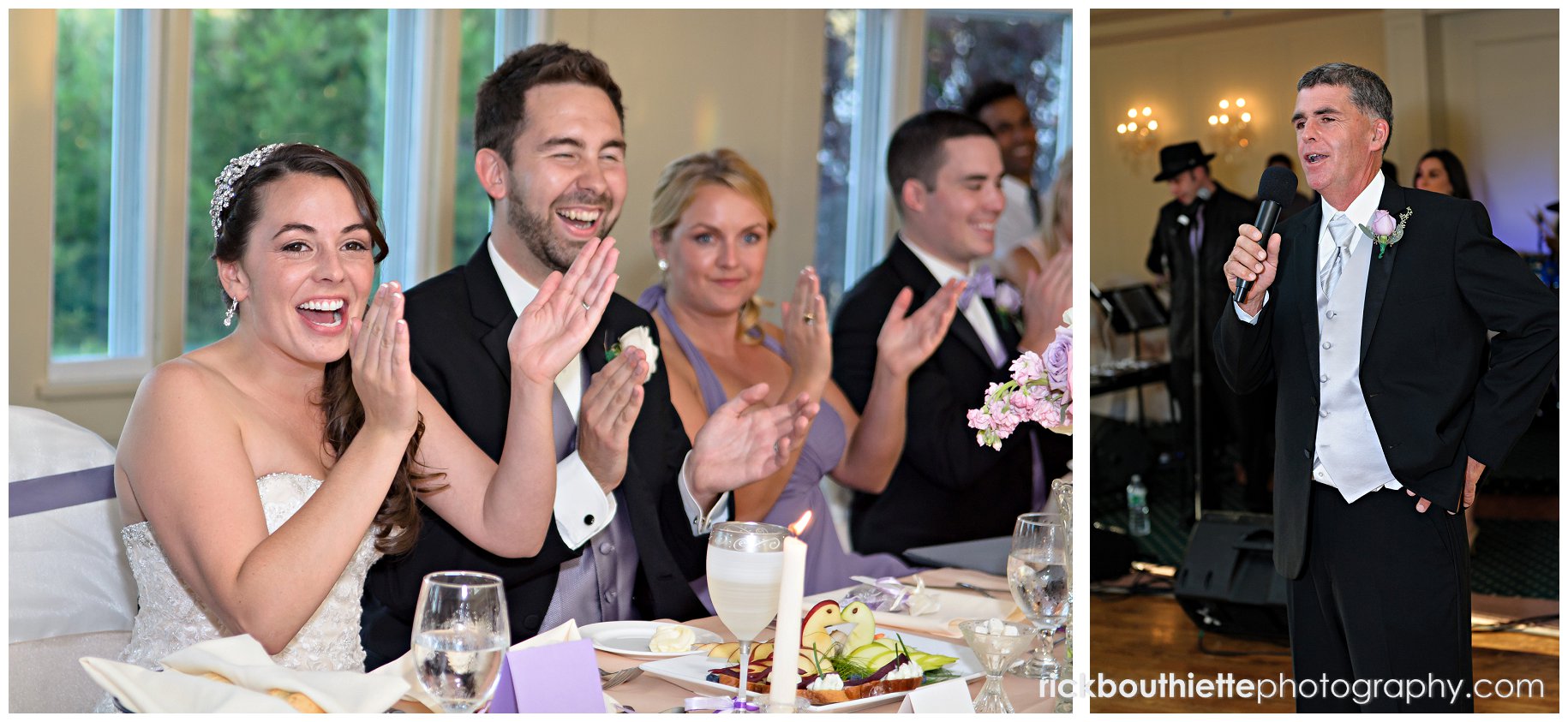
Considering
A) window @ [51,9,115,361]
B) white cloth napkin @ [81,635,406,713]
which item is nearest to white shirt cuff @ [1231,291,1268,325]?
white cloth napkin @ [81,635,406,713]

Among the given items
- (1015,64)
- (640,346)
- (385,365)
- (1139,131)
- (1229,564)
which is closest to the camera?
(385,365)

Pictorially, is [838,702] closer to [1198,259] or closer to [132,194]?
[1198,259]

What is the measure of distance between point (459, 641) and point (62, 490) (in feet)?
3.63

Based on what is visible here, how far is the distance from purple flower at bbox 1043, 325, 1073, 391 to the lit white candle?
1.90ft

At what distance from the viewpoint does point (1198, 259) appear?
2568 mm

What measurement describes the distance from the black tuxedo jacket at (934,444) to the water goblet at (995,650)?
1917 millimetres

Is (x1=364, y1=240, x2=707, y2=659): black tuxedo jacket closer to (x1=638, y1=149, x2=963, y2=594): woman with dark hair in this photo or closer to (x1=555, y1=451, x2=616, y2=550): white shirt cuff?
(x1=555, y1=451, x2=616, y2=550): white shirt cuff

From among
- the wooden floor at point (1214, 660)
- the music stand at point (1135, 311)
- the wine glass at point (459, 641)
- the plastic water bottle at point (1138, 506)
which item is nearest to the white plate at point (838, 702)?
the wooden floor at point (1214, 660)

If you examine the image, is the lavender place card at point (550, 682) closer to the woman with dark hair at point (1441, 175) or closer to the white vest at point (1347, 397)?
the white vest at point (1347, 397)

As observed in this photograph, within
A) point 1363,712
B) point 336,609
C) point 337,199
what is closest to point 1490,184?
point 1363,712

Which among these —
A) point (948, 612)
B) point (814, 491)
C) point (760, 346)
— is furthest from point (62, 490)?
point (760, 346)

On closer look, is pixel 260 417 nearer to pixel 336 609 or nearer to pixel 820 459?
pixel 336 609

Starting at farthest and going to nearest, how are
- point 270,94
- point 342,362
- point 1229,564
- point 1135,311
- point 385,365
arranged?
point 270,94 < point 1135,311 < point 1229,564 < point 342,362 < point 385,365
